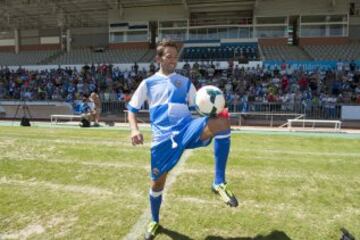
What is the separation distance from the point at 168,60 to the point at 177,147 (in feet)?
2.94

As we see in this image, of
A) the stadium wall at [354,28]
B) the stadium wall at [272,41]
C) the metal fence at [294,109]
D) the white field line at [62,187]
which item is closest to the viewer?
the white field line at [62,187]

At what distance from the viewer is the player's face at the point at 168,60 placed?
150 inches

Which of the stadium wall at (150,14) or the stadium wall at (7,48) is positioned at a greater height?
the stadium wall at (150,14)

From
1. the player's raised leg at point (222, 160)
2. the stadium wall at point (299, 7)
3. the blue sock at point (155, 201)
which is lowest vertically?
the blue sock at point (155, 201)

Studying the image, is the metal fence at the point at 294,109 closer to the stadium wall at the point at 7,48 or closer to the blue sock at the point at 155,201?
the blue sock at the point at 155,201

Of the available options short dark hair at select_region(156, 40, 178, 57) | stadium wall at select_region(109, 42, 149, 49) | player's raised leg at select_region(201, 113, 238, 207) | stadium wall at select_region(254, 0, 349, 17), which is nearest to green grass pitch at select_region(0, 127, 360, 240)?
player's raised leg at select_region(201, 113, 238, 207)

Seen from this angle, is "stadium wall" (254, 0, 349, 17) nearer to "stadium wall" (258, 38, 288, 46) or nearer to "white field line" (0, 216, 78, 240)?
"stadium wall" (258, 38, 288, 46)

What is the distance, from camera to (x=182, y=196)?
5008 millimetres

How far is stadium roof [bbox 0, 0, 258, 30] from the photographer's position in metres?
29.9

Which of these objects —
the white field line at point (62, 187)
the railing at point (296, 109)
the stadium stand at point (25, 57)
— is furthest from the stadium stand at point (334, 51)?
the white field line at point (62, 187)

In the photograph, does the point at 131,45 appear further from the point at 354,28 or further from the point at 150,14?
the point at 354,28

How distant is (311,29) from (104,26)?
19084 mm

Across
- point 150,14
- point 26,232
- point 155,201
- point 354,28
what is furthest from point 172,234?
point 354,28

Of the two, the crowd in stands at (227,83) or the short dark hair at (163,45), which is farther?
the crowd in stands at (227,83)
